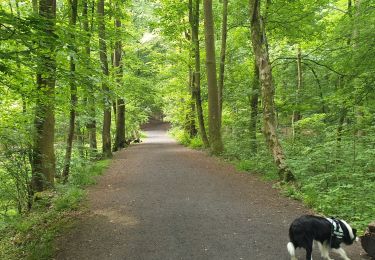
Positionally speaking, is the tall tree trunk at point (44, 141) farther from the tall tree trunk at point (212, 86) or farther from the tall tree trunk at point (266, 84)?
the tall tree trunk at point (212, 86)

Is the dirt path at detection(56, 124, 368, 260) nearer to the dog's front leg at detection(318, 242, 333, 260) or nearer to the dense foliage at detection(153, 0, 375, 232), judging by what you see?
the dog's front leg at detection(318, 242, 333, 260)

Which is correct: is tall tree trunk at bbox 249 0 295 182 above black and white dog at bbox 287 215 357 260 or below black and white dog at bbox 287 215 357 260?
above

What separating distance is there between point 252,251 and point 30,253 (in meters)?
3.78

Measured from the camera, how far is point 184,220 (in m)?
7.08

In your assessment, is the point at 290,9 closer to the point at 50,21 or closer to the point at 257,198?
the point at 257,198

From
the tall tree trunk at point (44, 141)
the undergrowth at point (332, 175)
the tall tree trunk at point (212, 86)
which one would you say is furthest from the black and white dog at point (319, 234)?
the tall tree trunk at point (212, 86)

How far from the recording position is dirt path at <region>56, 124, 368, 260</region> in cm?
559

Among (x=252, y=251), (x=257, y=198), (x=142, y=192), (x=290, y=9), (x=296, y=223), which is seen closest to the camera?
(x=296, y=223)

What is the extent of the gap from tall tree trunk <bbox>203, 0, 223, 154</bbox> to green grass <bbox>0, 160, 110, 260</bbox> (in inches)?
329

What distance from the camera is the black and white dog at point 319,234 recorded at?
4.66 metres

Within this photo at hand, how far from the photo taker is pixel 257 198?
8734mm

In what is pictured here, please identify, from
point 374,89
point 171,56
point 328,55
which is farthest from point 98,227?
point 171,56

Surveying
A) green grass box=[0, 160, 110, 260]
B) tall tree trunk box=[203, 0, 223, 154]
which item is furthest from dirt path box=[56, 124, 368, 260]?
tall tree trunk box=[203, 0, 223, 154]

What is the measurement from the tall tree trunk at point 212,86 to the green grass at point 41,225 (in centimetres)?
834
